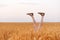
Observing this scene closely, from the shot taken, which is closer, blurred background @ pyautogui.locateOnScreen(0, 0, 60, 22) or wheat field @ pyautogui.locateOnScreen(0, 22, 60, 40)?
wheat field @ pyautogui.locateOnScreen(0, 22, 60, 40)

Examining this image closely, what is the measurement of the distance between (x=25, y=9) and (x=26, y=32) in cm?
38

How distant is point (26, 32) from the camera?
100 cm

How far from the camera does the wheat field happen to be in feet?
3.27

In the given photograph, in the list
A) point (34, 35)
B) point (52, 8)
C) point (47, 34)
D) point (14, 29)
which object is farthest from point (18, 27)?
point (52, 8)

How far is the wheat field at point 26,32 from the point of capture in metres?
1.00

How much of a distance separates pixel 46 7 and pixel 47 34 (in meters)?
0.42

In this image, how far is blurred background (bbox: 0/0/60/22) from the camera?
1.28m

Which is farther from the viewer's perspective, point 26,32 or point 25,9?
point 25,9

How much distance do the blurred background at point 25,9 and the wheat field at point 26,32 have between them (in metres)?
0.25

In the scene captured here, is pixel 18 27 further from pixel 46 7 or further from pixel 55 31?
pixel 46 7

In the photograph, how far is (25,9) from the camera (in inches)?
51.2

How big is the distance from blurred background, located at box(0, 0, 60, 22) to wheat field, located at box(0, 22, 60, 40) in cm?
25

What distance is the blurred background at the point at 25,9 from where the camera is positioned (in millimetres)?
1279

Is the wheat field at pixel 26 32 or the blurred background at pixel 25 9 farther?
the blurred background at pixel 25 9
